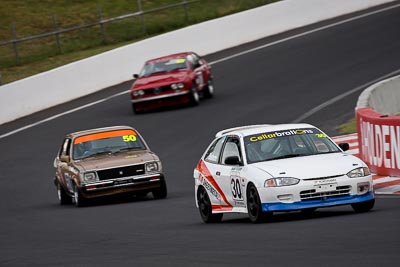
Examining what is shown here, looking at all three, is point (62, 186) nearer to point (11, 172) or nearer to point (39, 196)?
point (39, 196)

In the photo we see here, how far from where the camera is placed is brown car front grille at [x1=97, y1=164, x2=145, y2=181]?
65.2ft

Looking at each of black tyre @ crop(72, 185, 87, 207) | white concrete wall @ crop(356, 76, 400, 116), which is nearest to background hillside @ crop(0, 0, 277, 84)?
white concrete wall @ crop(356, 76, 400, 116)

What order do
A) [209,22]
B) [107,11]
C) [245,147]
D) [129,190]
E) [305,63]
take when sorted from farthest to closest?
1. [107,11]
2. [209,22]
3. [305,63]
4. [129,190]
5. [245,147]

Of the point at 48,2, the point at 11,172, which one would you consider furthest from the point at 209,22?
the point at 11,172

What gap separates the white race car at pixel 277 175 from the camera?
13375 mm

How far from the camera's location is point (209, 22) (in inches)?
1588

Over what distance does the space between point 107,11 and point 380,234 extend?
36.2 metres

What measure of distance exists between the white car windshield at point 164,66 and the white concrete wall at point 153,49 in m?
3.21

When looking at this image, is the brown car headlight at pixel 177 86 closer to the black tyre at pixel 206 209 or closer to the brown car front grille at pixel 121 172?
the brown car front grille at pixel 121 172

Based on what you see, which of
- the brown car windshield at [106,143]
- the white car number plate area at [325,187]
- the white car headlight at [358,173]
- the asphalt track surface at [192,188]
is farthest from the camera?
the brown car windshield at [106,143]

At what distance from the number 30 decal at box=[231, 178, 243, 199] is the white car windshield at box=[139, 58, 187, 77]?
1840 cm

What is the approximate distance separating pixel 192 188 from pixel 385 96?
305 inches

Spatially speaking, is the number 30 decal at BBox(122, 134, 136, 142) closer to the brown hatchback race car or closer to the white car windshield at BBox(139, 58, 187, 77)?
the brown hatchback race car

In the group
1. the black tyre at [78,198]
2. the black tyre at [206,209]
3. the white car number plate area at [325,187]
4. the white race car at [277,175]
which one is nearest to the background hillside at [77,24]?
the black tyre at [78,198]
